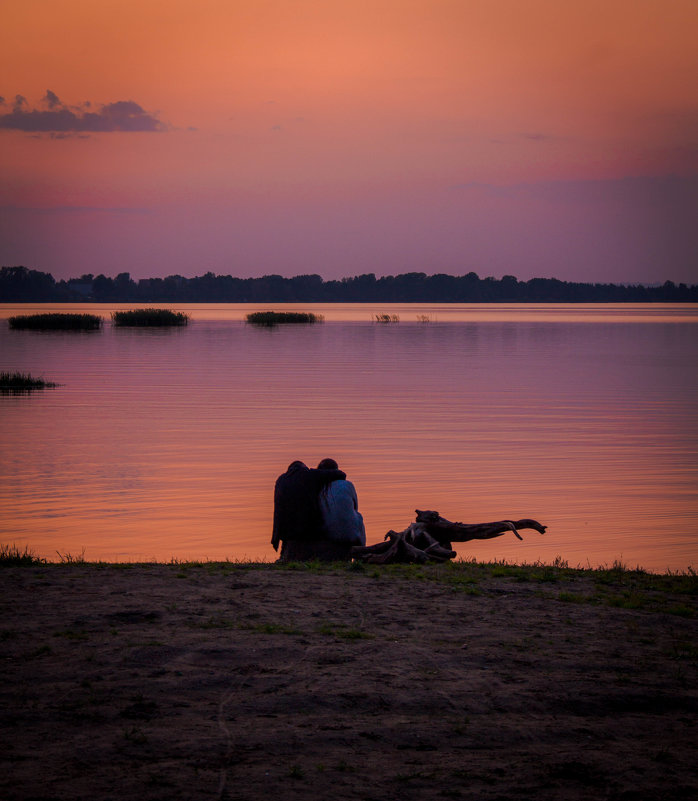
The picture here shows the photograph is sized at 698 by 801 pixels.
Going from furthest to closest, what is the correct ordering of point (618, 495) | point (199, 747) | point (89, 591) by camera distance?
1. point (618, 495)
2. point (89, 591)
3. point (199, 747)

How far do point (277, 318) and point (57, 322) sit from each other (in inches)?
1357

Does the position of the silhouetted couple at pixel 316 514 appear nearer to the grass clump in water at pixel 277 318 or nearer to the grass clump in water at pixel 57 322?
the grass clump in water at pixel 57 322

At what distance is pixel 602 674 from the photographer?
8094 mm

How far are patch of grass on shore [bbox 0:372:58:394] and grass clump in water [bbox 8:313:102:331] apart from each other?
197 feet

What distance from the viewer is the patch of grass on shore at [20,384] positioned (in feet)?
151

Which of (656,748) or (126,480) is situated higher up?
(656,748)

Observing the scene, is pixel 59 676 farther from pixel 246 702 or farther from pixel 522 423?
pixel 522 423

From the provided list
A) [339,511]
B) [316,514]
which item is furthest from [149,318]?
[339,511]

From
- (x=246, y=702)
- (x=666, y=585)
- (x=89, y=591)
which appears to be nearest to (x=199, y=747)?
(x=246, y=702)

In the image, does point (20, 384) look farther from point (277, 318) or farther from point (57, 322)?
point (277, 318)

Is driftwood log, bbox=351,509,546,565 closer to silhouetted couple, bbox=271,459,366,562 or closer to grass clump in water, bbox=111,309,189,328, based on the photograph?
silhouetted couple, bbox=271,459,366,562

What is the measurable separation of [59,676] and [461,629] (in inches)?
149

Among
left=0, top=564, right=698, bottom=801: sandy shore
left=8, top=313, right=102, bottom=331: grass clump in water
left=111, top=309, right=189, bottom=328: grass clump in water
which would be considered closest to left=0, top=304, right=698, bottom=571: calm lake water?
left=0, top=564, right=698, bottom=801: sandy shore

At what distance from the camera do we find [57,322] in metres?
108
